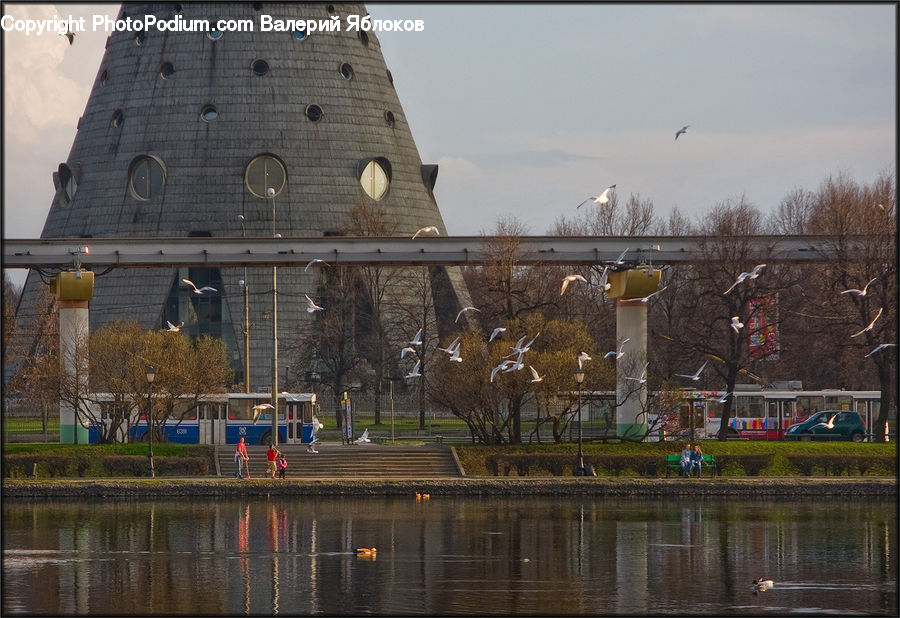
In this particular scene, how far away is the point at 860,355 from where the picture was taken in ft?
208

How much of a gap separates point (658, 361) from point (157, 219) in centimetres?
3538

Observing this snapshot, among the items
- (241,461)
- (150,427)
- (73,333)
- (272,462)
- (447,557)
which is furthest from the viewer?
(73,333)

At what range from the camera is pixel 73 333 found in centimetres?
5472

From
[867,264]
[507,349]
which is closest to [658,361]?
[867,264]

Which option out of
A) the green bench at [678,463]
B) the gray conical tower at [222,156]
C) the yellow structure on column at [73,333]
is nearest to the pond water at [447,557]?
the green bench at [678,463]

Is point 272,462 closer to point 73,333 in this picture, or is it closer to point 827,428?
point 73,333

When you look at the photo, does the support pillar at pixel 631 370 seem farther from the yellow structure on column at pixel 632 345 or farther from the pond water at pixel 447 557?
the pond water at pixel 447 557

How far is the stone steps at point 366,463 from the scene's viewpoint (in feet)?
163

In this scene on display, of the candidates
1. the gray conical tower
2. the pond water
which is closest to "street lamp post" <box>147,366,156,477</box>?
the pond water

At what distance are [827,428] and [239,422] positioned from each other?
26.6m

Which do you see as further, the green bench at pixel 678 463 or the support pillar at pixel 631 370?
the support pillar at pixel 631 370

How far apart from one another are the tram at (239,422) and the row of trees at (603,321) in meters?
5.69

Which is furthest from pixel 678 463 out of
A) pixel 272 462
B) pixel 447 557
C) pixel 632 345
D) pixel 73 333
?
pixel 73 333

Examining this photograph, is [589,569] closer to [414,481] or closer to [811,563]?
[811,563]
